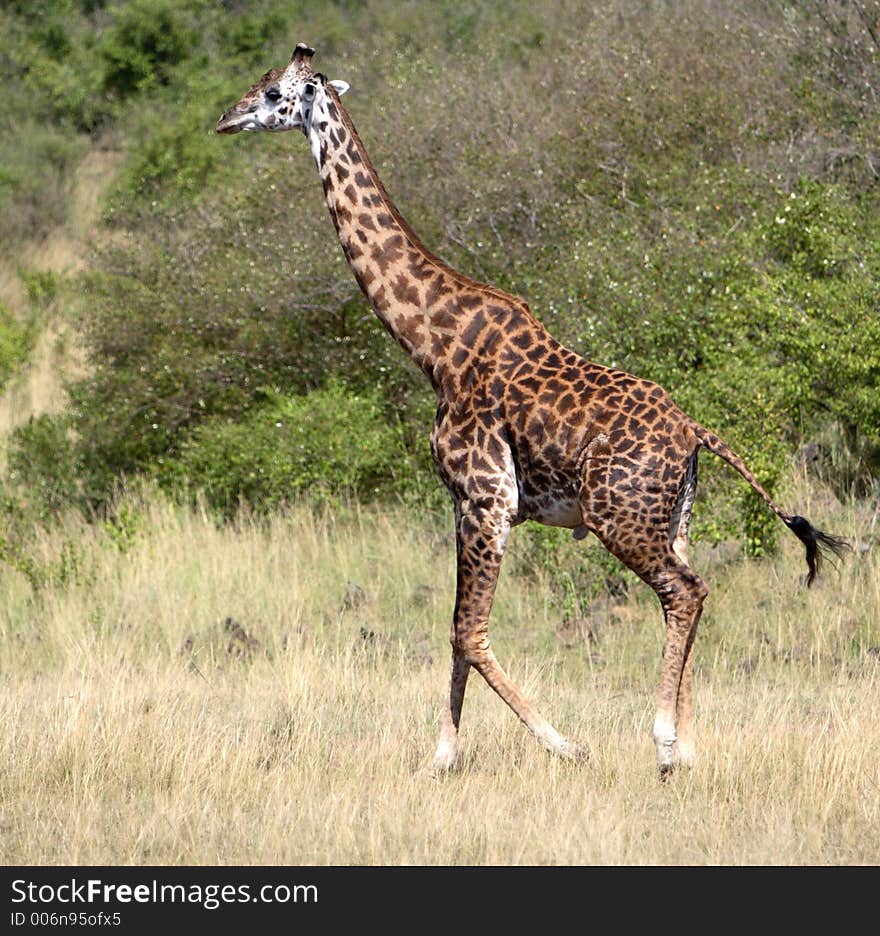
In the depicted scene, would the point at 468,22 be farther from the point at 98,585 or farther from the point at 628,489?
the point at 628,489

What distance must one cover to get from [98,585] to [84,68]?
57.3 feet

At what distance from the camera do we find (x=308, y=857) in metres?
5.39

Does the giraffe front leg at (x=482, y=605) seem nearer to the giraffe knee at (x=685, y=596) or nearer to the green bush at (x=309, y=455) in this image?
the giraffe knee at (x=685, y=596)

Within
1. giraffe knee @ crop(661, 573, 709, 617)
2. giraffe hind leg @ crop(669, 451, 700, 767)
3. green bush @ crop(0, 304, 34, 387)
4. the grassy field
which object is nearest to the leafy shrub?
green bush @ crop(0, 304, 34, 387)

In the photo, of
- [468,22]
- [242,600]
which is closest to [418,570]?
[242,600]

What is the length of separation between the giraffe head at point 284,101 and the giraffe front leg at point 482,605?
6.31 feet

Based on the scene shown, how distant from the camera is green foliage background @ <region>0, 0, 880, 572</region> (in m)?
10.3

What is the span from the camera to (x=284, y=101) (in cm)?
686

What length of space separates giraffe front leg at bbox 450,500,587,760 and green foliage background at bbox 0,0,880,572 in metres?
3.19

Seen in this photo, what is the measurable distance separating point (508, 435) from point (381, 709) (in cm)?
181

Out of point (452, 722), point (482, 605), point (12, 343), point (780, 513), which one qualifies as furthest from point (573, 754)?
point (12, 343)

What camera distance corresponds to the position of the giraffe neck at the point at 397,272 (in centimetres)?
669

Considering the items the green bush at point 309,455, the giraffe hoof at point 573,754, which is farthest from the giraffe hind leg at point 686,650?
the green bush at point 309,455

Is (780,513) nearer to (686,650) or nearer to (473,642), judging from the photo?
(686,650)
